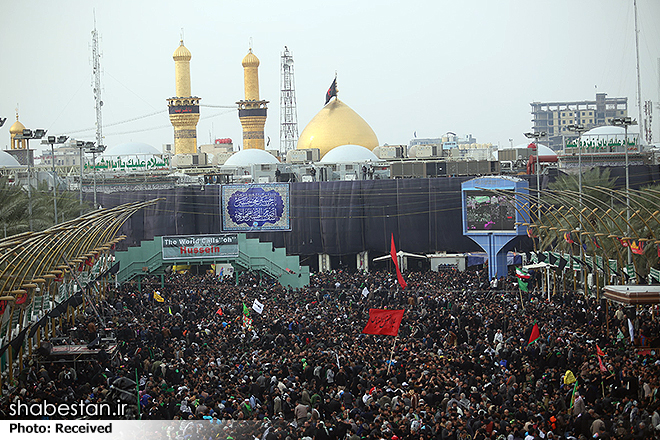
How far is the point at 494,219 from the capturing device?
104ft

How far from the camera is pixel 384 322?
53.9 feet

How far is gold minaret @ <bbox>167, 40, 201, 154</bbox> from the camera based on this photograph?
53250 mm

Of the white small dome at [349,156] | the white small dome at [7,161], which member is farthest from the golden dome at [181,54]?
the white small dome at [349,156]

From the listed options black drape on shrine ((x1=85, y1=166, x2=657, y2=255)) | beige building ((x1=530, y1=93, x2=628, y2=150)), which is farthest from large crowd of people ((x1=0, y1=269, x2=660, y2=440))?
beige building ((x1=530, y1=93, x2=628, y2=150))

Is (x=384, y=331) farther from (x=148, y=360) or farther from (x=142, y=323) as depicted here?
(x=142, y=323)

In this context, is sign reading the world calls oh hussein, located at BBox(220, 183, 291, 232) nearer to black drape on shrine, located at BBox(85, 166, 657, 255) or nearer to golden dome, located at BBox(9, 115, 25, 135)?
black drape on shrine, located at BBox(85, 166, 657, 255)

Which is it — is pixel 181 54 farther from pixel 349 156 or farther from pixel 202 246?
pixel 202 246

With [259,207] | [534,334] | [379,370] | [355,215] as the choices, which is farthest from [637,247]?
[259,207]

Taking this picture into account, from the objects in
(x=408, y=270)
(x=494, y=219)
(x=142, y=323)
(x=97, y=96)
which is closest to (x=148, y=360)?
(x=142, y=323)

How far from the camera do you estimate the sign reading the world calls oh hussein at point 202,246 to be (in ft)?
103

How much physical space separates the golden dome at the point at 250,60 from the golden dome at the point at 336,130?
788 cm

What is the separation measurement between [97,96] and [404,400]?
5229cm

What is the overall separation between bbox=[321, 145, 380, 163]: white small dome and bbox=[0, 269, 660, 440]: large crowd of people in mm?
20848

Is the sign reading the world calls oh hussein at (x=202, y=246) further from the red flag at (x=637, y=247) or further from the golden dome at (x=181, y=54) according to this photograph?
the golden dome at (x=181, y=54)
